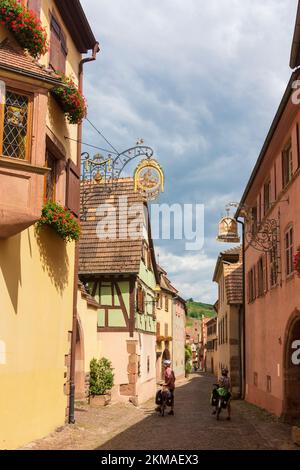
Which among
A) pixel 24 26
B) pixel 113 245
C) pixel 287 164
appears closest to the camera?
pixel 24 26

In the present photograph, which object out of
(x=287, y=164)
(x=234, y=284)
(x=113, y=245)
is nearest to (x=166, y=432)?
(x=287, y=164)

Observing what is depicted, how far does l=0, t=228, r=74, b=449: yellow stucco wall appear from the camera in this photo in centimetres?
970

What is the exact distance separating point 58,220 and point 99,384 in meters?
9.78

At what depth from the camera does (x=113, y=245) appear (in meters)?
24.0

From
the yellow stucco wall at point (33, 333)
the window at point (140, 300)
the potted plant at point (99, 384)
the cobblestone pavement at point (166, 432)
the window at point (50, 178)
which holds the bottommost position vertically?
the cobblestone pavement at point (166, 432)

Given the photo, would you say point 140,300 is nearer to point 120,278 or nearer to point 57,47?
point 120,278

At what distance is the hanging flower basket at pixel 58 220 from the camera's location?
37.8ft

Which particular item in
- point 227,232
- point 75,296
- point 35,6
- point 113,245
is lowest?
point 75,296

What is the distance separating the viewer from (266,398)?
1953cm

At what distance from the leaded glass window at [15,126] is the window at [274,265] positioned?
9.52 m

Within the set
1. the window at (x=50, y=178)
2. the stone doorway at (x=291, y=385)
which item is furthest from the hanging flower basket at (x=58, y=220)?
the stone doorway at (x=291, y=385)

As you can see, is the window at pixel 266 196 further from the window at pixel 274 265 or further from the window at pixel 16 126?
the window at pixel 16 126

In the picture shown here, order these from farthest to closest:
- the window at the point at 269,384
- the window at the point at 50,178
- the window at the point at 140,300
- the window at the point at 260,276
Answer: the window at the point at 140,300 → the window at the point at 260,276 → the window at the point at 269,384 → the window at the point at 50,178

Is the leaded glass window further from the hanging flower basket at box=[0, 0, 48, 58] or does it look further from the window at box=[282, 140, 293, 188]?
the window at box=[282, 140, 293, 188]
